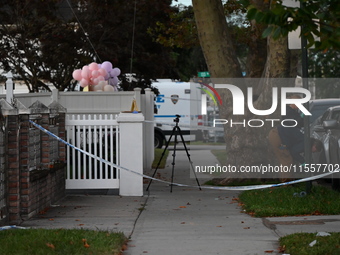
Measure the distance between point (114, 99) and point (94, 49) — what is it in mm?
5231

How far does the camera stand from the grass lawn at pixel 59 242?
26.0 feet

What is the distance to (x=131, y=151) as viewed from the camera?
1368cm

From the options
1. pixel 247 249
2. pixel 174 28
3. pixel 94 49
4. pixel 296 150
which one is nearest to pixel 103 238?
pixel 247 249

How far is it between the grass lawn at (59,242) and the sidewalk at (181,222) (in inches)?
10.3

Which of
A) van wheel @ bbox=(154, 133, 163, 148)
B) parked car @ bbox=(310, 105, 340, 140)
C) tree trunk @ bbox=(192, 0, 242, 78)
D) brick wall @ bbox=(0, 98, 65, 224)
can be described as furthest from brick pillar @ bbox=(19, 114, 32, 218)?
→ van wheel @ bbox=(154, 133, 163, 148)

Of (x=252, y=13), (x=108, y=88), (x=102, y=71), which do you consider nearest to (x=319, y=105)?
(x=108, y=88)

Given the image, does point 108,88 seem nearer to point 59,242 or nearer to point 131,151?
point 131,151

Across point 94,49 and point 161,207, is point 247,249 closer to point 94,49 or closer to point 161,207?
point 161,207

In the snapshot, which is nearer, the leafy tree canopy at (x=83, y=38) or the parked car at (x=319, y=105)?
the parked car at (x=319, y=105)

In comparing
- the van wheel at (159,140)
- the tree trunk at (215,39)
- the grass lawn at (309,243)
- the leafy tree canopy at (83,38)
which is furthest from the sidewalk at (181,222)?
the van wheel at (159,140)

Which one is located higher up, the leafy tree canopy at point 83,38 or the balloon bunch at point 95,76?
the leafy tree canopy at point 83,38

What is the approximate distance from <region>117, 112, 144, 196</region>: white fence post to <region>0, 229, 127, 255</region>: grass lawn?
4504 mm

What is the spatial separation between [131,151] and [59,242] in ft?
17.9

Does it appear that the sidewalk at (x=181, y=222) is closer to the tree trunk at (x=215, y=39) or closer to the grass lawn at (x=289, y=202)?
the grass lawn at (x=289, y=202)
